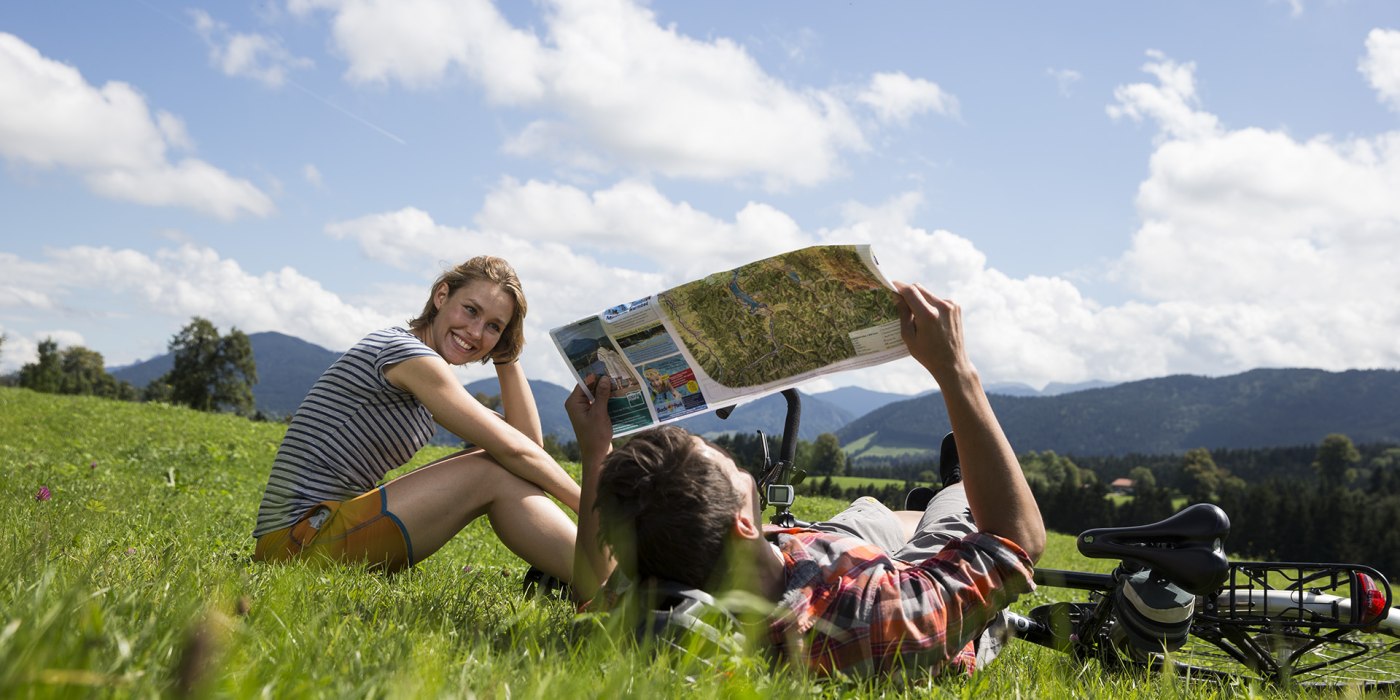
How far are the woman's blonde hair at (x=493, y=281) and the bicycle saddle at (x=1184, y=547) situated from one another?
3149 millimetres

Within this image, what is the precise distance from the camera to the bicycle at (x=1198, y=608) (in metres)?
3.43

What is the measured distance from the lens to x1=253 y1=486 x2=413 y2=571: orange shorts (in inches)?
161

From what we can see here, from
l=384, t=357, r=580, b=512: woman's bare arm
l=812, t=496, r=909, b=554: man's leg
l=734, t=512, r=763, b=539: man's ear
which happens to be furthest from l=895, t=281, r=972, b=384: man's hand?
l=384, t=357, r=580, b=512: woman's bare arm

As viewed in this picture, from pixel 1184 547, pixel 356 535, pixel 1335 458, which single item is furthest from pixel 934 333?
pixel 1335 458

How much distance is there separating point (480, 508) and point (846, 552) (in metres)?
2.07

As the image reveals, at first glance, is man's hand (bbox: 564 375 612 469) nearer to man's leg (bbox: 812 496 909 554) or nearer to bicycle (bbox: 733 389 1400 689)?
bicycle (bbox: 733 389 1400 689)

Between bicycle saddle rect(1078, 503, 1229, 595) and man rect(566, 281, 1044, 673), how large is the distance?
0.82m

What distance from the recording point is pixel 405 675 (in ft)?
5.34

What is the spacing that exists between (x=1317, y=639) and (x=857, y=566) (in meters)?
2.37

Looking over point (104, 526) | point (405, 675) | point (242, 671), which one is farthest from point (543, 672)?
point (104, 526)

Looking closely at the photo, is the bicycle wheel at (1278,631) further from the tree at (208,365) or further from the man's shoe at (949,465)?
the tree at (208,365)

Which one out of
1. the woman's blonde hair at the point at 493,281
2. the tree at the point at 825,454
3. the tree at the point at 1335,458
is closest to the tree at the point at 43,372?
the tree at the point at 825,454

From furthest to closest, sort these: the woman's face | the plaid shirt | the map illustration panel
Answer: the woman's face
the map illustration panel
the plaid shirt

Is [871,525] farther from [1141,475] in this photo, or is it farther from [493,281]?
[1141,475]
